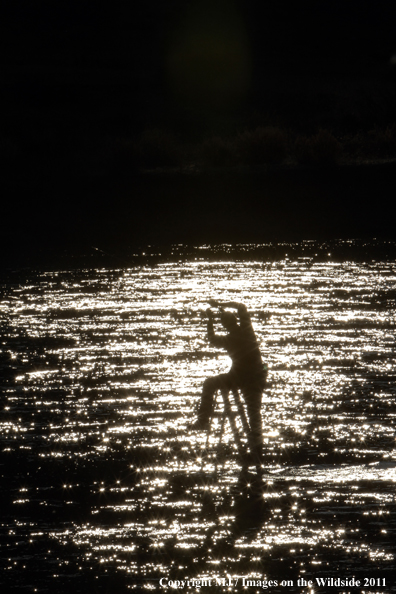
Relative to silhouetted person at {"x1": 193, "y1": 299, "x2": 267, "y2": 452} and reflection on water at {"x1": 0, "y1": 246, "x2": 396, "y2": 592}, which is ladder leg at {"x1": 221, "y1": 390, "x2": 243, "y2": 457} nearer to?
silhouetted person at {"x1": 193, "y1": 299, "x2": 267, "y2": 452}

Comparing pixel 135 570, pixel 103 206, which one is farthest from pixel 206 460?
pixel 103 206

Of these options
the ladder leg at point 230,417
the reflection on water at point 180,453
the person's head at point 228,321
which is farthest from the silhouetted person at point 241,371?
the reflection on water at point 180,453

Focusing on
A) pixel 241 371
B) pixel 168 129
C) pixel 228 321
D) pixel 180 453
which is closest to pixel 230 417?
pixel 241 371

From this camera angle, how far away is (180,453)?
11.0 m

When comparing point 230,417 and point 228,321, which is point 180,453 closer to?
point 230,417

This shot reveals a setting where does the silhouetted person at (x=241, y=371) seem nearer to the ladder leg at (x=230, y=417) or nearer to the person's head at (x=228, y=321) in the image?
the person's head at (x=228, y=321)

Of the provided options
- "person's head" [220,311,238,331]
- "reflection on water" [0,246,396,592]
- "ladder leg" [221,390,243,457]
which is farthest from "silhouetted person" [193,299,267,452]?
"reflection on water" [0,246,396,592]

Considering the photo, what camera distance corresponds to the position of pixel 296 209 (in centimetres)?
3625

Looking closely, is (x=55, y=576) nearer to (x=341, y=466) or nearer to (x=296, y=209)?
(x=341, y=466)

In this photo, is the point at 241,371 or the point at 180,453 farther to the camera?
the point at 180,453

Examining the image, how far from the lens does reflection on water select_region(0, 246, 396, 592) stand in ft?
26.4

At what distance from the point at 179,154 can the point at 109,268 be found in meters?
19.3

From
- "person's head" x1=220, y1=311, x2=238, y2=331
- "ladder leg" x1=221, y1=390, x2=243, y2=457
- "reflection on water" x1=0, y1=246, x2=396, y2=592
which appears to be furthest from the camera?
"ladder leg" x1=221, y1=390, x2=243, y2=457

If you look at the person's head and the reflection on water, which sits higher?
the person's head
